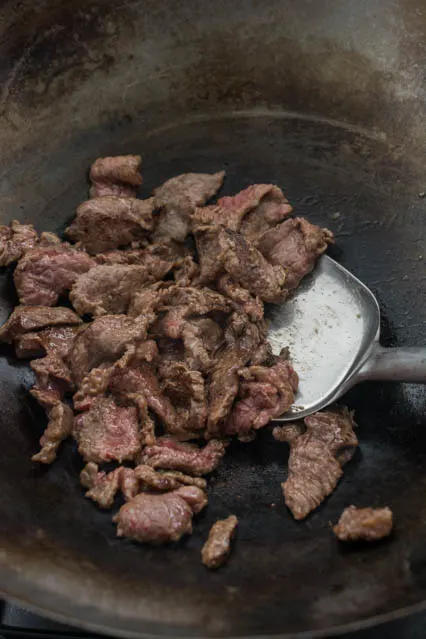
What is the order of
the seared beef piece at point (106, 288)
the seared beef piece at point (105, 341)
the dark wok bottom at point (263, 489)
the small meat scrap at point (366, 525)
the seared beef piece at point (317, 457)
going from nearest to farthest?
the dark wok bottom at point (263, 489) < the small meat scrap at point (366, 525) < the seared beef piece at point (317, 457) < the seared beef piece at point (105, 341) < the seared beef piece at point (106, 288)

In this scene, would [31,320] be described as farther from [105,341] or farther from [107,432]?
[107,432]

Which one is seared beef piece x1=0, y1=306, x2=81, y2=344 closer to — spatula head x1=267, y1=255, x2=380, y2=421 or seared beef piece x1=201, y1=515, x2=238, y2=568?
spatula head x1=267, y1=255, x2=380, y2=421

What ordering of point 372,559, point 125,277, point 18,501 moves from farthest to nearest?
point 125,277
point 18,501
point 372,559

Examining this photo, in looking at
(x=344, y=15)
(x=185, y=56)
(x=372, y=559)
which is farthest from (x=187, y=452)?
(x=344, y=15)

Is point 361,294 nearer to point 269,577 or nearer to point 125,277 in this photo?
point 125,277

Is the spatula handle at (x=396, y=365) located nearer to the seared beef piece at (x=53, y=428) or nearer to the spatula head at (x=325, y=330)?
the spatula head at (x=325, y=330)

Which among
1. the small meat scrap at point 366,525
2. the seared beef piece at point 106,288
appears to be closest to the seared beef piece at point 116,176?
the seared beef piece at point 106,288

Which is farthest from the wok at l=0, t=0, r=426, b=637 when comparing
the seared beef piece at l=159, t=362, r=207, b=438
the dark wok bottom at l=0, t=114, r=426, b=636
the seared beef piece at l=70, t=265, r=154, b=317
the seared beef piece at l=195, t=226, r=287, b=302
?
the seared beef piece at l=195, t=226, r=287, b=302

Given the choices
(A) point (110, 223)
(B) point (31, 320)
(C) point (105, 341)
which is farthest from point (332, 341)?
(B) point (31, 320)
